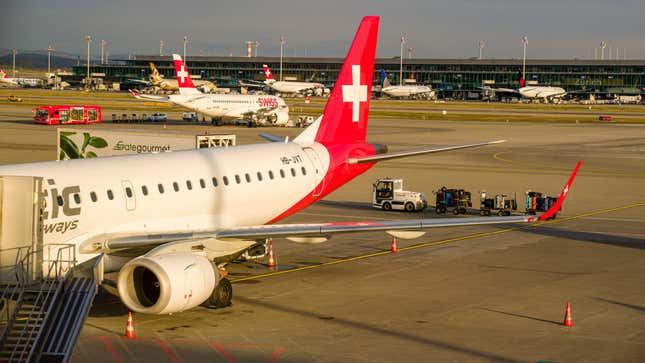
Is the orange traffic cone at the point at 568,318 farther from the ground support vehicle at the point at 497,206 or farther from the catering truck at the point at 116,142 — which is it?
the catering truck at the point at 116,142

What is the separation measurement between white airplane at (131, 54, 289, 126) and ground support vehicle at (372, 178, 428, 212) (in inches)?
2675

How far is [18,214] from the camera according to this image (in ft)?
80.7

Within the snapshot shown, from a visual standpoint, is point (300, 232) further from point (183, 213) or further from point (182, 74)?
point (182, 74)

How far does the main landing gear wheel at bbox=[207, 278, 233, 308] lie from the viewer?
27.7 meters

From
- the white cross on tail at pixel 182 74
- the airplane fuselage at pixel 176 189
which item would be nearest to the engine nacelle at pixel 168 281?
the airplane fuselage at pixel 176 189

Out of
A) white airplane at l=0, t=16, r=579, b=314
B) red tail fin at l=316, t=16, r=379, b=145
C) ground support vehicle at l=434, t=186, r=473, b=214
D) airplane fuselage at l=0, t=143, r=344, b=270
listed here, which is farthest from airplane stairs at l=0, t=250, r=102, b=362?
ground support vehicle at l=434, t=186, r=473, b=214

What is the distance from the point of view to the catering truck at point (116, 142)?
51.3 meters

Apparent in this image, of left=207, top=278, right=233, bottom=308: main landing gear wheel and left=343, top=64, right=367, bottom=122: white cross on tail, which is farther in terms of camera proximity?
left=343, top=64, right=367, bottom=122: white cross on tail

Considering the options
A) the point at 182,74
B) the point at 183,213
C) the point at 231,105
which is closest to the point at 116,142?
the point at 183,213

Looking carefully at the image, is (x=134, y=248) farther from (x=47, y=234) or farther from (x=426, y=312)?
(x=426, y=312)

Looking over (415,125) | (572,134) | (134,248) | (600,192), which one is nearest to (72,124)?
(415,125)

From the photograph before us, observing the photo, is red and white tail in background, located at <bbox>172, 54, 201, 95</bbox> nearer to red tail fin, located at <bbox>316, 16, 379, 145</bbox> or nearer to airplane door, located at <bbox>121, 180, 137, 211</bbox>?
red tail fin, located at <bbox>316, 16, 379, 145</bbox>

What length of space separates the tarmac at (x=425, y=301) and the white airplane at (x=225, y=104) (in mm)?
62785

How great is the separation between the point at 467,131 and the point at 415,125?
13596 millimetres
